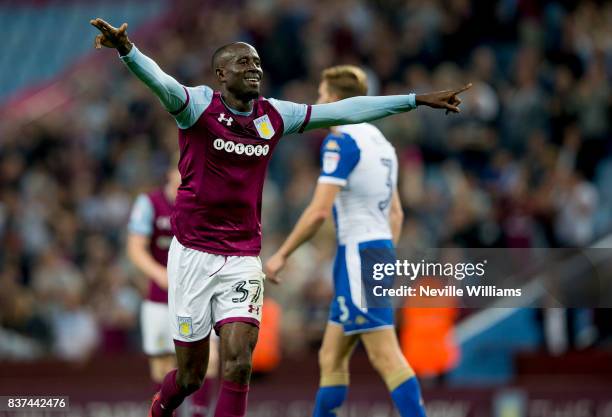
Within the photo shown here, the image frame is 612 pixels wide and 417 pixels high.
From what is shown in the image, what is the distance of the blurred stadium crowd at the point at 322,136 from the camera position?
45.9 ft

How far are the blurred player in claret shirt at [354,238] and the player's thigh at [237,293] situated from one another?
865 mm

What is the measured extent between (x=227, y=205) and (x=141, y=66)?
103 centimetres

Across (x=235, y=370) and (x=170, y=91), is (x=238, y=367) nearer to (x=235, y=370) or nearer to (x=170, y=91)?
(x=235, y=370)

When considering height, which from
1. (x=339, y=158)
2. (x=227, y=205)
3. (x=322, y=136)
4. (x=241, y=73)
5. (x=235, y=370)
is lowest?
(x=235, y=370)

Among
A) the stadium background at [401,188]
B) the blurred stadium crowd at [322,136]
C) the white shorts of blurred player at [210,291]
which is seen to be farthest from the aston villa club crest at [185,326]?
the blurred stadium crowd at [322,136]

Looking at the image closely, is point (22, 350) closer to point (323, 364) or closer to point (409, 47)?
point (409, 47)

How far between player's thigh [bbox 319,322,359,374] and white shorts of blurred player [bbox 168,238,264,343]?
4.03 ft

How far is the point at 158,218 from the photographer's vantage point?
32.3 feet

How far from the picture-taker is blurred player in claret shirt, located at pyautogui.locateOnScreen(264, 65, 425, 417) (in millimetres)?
8070

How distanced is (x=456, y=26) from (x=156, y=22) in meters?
6.42

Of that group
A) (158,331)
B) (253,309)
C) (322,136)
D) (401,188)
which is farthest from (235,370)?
(322,136)

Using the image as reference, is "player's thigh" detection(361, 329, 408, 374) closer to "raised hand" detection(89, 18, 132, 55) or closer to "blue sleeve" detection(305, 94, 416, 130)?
"blue sleeve" detection(305, 94, 416, 130)

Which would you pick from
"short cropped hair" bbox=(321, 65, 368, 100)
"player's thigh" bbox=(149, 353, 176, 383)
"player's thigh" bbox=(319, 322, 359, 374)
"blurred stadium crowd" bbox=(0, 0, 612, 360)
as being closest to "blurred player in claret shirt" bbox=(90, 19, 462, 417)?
"short cropped hair" bbox=(321, 65, 368, 100)

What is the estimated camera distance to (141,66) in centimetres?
655
